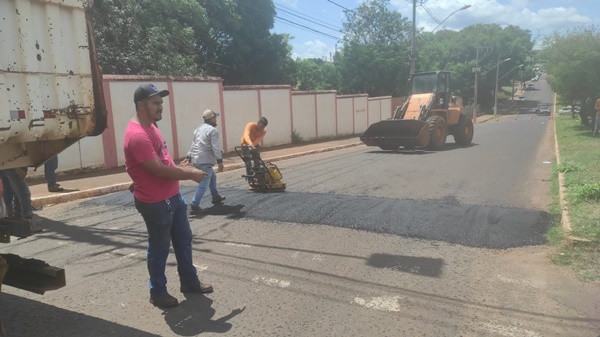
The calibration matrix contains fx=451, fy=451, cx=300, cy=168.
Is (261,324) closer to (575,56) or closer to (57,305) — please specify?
(57,305)

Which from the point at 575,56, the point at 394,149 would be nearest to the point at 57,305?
the point at 394,149

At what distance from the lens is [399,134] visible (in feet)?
49.5

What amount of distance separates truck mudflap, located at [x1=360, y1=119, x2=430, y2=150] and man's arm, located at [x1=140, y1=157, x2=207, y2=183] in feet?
39.2

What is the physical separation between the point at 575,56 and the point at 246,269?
2240 cm

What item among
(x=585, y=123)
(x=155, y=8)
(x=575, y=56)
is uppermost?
(x=155, y=8)

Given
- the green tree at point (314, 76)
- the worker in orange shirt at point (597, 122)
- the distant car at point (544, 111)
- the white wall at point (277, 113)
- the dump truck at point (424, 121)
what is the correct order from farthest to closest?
the distant car at point (544, 111) < the green tree at point (314, 76) < the white wall at point (277, 113) < the worker in orange shirt at point (597, 122) < the dump truck at point (424, 121)

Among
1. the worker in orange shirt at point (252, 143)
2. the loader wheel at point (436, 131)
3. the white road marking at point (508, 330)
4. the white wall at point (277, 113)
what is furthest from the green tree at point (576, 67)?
the white road marking at point (508, 330)

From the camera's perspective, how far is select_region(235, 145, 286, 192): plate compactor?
320 inches

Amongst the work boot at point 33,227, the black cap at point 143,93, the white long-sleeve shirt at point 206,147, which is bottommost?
the work boot at point 33,227

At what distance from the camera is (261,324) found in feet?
11.4

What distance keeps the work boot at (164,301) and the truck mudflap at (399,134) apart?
39.3 feet

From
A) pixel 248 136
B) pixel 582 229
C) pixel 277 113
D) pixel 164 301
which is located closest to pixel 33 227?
pixel 164 301

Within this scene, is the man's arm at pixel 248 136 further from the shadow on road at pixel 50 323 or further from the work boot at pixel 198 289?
the shadow on road at pixel 50 323

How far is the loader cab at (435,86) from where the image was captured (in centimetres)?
1639
